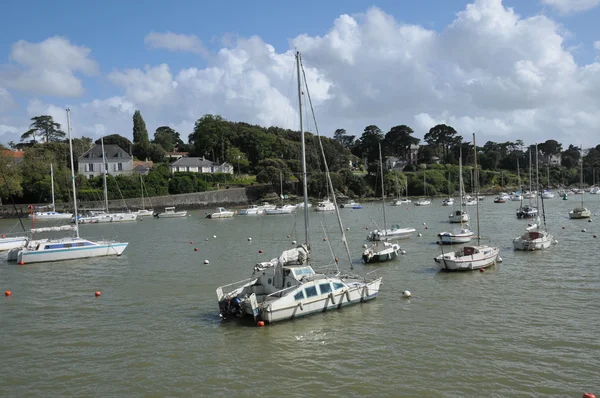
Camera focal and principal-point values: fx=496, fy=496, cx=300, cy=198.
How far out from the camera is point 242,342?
19078mm

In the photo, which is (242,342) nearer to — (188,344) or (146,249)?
(188,344)

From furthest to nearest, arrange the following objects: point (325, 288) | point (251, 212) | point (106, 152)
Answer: point (106, 152) → point (251, 212) → point (325, 288)

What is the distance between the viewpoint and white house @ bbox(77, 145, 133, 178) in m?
114

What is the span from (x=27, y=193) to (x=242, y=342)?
9584cm

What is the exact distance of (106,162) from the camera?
114250mm

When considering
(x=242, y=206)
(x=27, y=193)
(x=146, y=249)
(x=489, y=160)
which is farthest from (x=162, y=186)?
(x=489, y=160)

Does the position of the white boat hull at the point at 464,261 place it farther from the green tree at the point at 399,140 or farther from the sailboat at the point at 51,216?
the green tree at the point at 399,140

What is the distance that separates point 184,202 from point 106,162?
23.0 metres

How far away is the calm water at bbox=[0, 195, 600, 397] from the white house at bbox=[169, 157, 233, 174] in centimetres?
9154

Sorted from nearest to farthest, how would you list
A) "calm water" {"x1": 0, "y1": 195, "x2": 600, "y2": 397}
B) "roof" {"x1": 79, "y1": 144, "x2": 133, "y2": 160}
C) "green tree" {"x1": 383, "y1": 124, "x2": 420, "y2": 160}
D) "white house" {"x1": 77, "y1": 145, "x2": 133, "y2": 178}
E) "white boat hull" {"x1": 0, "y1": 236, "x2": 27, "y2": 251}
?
"calm water" {"x1": 0, "y1": 195, "x2": 600, "y2": 397}
"white boat hull" {"x1": 0, "y1": 236, "x2": 27, "y2": 251}
"white house" {"x1": 77, "y1": 145, "x2": 133, "y2": 178}
"roof" {"x1": 79, "y1": 144, "x2": 133, "y2": 160}
"green tree" {"x1": 383, "y1": 124, "x2": 420, "y2": 160}

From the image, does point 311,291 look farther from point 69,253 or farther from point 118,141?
point 118,141

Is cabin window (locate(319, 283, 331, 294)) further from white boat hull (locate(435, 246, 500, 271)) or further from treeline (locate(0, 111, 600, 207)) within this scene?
treeline (locate(0, 111, 600, 207))

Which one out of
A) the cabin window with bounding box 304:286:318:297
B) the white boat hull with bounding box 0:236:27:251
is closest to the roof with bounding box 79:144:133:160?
the white boat hull with bounding box 0:236:27:251

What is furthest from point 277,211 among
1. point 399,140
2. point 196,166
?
point 399,140
